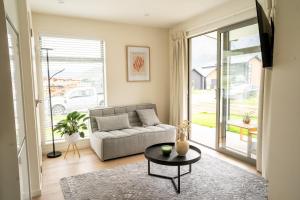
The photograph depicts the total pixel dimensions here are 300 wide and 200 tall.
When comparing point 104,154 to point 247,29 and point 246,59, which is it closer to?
point 246,59

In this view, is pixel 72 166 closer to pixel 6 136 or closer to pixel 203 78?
pixel 6 136

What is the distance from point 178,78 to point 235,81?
1389 mm

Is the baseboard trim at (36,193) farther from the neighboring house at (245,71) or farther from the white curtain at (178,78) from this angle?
the neighboring house at (245,71)

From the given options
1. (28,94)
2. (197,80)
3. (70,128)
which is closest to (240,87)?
(197,80)

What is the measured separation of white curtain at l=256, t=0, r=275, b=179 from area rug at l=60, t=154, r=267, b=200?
24 centimetres

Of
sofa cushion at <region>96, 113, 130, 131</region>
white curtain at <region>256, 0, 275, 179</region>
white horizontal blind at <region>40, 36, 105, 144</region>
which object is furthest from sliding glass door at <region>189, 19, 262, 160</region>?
white horizontal blind at <region>40, 36, 105, 144</region>

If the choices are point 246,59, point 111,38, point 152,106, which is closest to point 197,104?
point 152,106

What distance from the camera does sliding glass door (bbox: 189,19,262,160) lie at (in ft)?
10.6

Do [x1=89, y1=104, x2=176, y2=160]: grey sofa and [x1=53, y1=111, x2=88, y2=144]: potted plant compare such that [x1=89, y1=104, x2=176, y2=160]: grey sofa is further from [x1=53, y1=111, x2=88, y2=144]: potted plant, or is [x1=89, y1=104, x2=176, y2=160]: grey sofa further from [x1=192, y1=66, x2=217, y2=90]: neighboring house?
[x1=192, y1=66, x2=217, y2=90]: neighboring house

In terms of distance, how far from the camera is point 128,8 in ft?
11.6

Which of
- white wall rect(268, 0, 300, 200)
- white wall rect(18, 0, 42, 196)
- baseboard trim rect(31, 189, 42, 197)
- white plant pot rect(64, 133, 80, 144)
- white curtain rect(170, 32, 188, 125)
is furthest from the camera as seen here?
white curtain rect(170, 32, 188, 125)

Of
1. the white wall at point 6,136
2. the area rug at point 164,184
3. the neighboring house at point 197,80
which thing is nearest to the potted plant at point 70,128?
the area rug at point 164,184

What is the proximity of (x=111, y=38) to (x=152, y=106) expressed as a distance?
5.64ft

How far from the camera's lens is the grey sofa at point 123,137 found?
3479 millimetres
